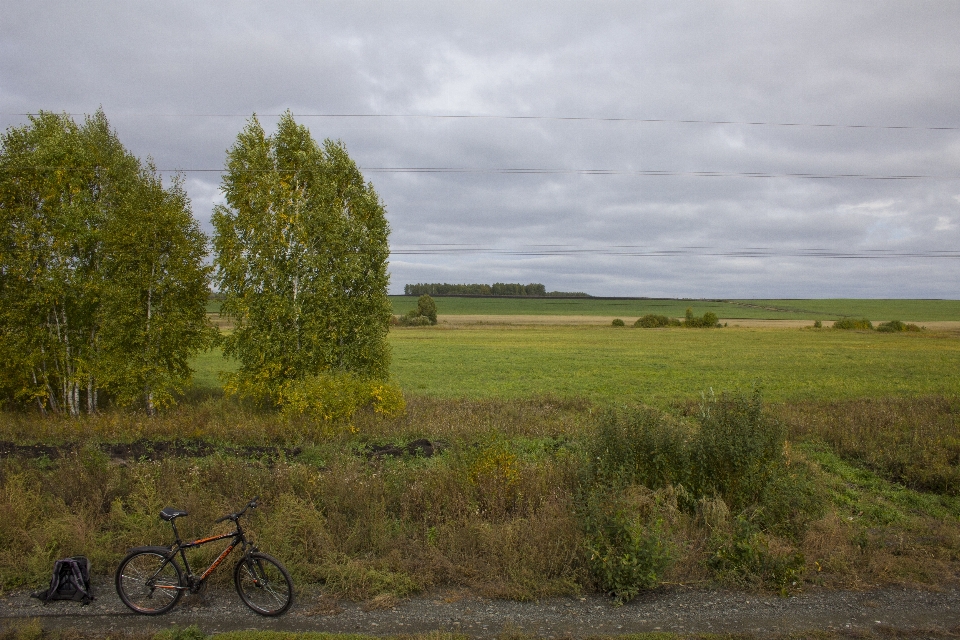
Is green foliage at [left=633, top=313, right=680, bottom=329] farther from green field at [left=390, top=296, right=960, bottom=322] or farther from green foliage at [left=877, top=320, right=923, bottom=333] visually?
green field at [left=390, top=296, right=960, bottom=322]

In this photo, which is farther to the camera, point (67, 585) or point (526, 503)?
point (526, 503)

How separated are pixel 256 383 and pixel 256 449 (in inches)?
196

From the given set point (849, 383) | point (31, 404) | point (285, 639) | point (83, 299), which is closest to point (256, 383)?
point (83, 299)

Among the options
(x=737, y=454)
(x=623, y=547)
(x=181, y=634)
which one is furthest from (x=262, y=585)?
(x=737, y=454)

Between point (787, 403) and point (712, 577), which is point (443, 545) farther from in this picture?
point (787, 403)

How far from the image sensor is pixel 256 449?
1442 cm

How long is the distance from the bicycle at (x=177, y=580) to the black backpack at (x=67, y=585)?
365 mm

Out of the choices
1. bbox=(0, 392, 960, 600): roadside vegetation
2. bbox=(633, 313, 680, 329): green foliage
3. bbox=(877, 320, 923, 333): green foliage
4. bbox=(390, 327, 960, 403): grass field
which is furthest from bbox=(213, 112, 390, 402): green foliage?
bbox=(633, 313, 680, 329): green foliage

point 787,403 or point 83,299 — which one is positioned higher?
point 83,299

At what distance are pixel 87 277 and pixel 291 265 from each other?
7216mm

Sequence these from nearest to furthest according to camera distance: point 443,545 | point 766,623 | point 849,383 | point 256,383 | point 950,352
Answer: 1. point 766,623
2. point 443,545
3. point 256,383
4. point 849,383
5. point 950,352

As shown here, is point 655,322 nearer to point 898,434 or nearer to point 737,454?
point 898,434

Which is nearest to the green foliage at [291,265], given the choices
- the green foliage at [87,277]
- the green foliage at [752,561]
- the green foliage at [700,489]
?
the green foliage at [87,277]

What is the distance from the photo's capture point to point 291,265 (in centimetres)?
1894
